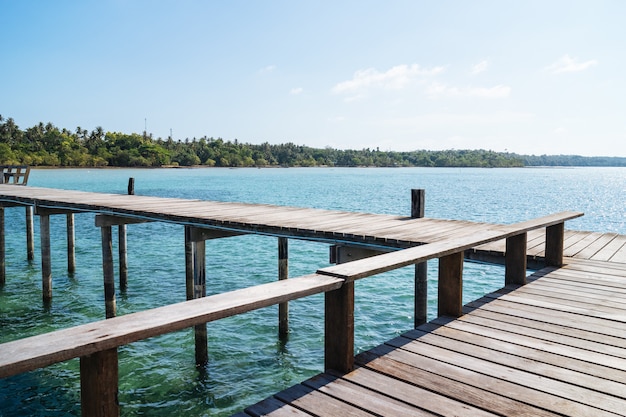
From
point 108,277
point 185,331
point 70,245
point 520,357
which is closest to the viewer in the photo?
point 520,357

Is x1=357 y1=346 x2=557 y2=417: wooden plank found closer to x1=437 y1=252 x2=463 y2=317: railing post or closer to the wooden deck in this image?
the wooden deck

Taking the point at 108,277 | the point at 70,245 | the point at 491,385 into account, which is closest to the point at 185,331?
the point at 108,277

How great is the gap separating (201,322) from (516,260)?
14.1 ft

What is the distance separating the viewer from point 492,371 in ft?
10.7

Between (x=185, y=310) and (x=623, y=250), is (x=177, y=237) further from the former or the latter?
(x=185, y=310)

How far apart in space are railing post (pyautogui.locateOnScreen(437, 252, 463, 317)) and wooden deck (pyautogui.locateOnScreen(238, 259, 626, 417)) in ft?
0.41

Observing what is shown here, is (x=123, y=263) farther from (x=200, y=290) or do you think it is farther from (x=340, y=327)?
(x=340, y=327)

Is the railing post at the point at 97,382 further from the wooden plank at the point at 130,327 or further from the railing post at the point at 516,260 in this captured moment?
the railing post at the point at 516,260

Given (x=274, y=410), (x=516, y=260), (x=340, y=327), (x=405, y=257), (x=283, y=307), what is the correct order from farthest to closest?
(x=283, y=307) → (x=516, y=260) → (x=405, y=257) → (x=340, y=327) → (x=274, y=410)

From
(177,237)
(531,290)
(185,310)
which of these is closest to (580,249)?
(531,290)

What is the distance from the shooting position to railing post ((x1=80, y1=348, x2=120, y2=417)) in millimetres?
2078

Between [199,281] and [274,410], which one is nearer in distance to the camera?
[274,410]

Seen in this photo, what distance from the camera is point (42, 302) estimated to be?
A: 1251cm

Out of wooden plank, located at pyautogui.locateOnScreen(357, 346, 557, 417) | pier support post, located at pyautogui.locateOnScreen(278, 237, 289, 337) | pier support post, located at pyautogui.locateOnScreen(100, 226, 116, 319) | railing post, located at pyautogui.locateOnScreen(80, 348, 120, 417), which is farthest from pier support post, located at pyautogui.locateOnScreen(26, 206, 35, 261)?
railing post, located at pyautogui.locateOnScreen(80, 348, 120, 417)
